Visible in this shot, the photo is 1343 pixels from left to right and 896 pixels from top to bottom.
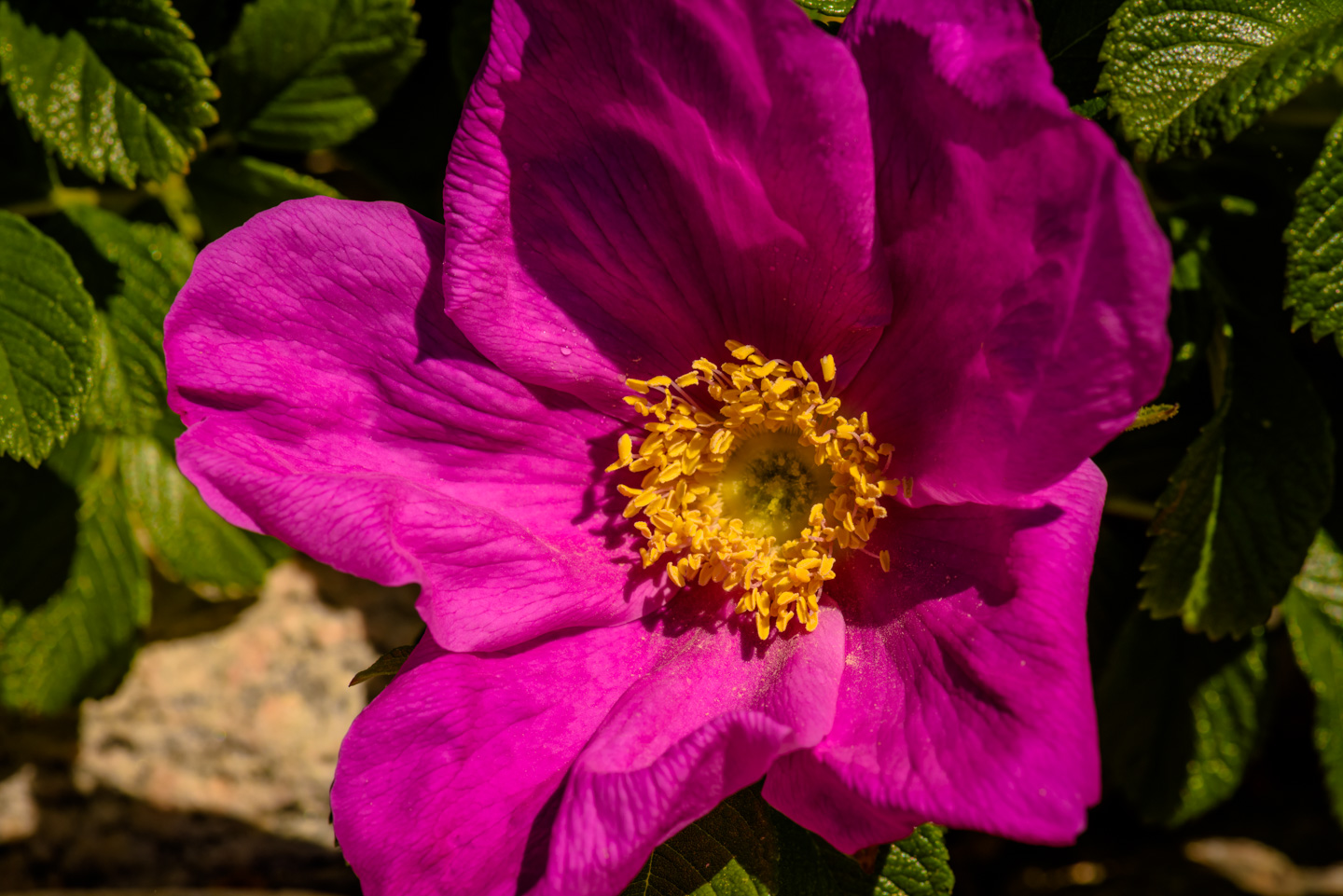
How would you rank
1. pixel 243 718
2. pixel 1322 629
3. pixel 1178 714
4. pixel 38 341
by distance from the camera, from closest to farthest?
pixel 38 341
pixel 1322 629
pixel 1178 714
pixel 243 718

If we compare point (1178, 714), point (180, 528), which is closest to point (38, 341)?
point (180, 528)

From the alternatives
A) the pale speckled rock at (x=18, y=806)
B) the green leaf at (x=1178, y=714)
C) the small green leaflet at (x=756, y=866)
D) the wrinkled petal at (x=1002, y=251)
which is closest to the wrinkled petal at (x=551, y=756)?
the small green leaflet at (x=756, y=866)

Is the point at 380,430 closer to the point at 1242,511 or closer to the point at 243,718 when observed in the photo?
the point at 243,718

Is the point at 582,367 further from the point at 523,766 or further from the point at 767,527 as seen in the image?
the point at 523,766

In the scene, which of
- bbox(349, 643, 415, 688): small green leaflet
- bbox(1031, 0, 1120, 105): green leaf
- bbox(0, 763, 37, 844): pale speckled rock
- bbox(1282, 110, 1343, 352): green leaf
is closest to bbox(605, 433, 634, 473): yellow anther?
bbox(349, 643, 415, 688): small green leaflet

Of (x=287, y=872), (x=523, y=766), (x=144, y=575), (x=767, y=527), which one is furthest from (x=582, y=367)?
(x=287, y=872)

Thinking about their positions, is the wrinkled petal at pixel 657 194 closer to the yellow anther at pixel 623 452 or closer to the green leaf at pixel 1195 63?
the yellow anther at pixel 623 452
